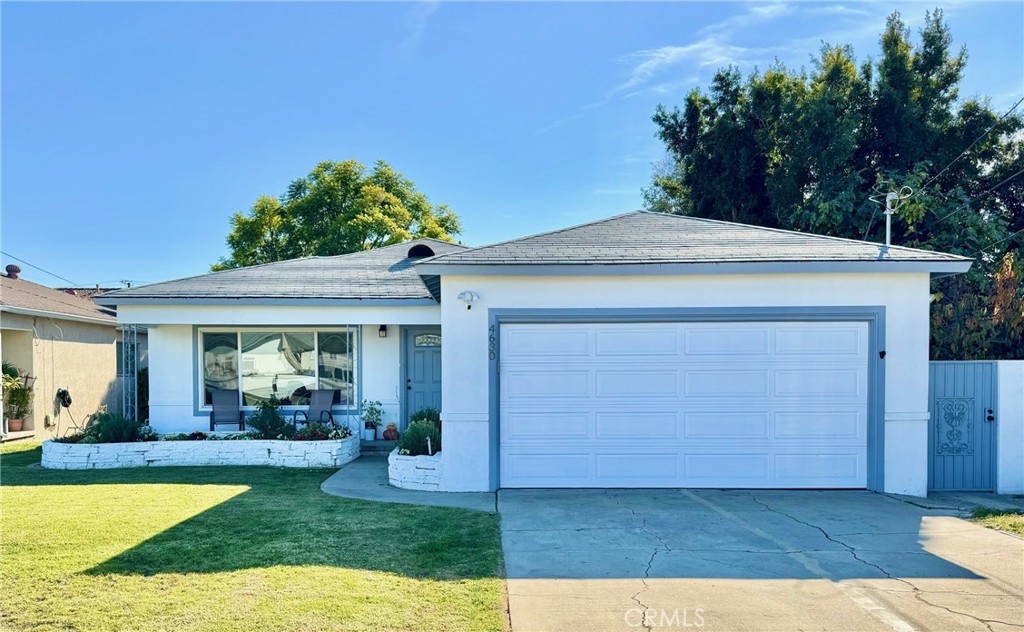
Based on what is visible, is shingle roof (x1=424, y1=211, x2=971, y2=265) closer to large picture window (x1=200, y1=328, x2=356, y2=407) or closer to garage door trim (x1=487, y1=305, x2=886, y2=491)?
garage door trim (x1=487, y1=305, x2=886, y2=491)

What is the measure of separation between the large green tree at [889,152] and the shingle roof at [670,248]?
26.4 feet

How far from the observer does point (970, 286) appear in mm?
14055

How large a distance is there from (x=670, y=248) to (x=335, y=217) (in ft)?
78.6

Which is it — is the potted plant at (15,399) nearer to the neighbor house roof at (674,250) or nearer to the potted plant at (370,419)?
the potted plant at (370,419)

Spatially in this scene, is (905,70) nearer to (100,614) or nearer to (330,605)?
(330,605)

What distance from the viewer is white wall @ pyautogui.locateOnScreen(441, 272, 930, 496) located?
813 centimetres

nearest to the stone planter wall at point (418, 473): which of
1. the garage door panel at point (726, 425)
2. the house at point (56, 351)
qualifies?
the garage door panel at point (726, 425)

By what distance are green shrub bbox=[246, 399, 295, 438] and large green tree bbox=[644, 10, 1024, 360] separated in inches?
541

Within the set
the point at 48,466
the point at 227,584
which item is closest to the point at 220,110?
the point at 48,466

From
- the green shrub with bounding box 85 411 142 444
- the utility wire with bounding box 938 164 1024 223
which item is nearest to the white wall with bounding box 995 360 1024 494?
the utility wire with bounding box 938 164 1024 223

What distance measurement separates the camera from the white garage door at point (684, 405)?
8258 mm

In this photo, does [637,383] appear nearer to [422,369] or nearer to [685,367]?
[685,367]

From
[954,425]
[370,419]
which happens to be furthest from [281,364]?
[954,425]

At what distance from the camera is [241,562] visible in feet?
17.1
